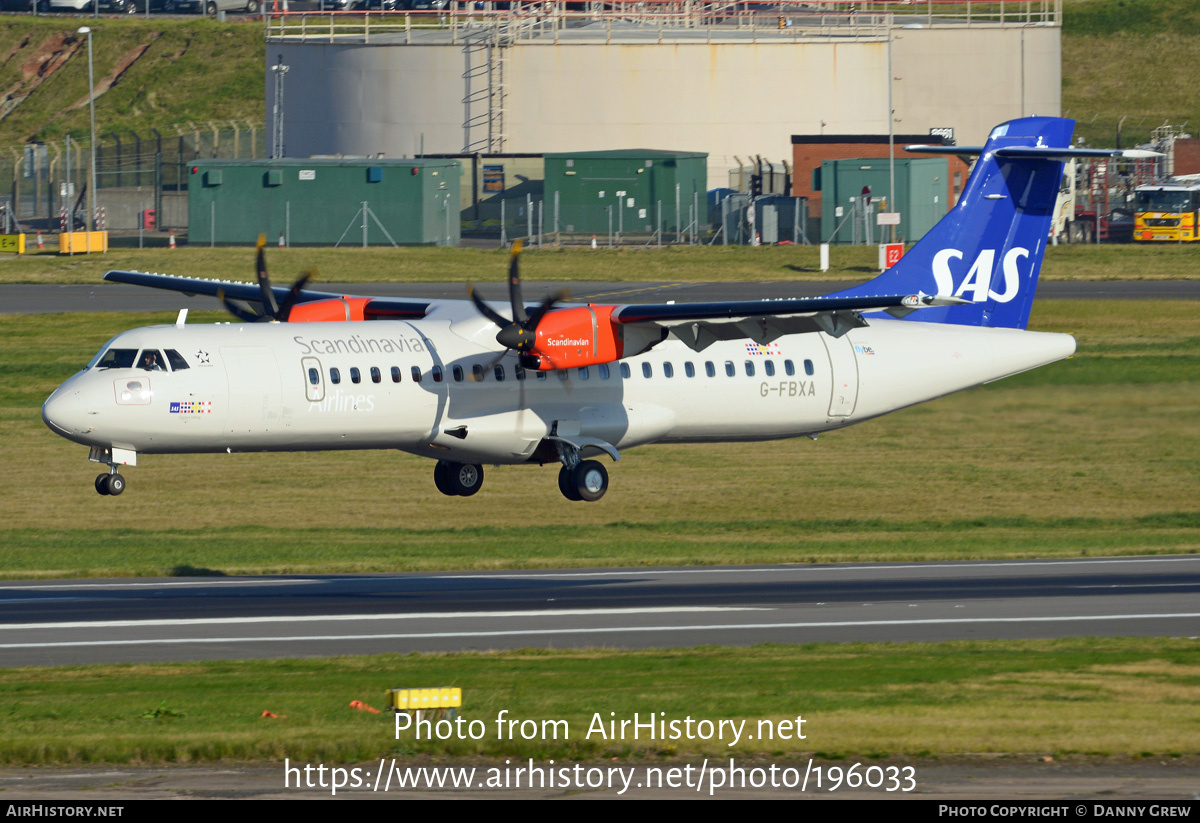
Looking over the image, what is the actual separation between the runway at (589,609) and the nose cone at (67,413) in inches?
139

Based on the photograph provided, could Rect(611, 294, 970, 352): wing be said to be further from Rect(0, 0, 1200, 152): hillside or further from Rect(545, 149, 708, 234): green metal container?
Answer: Rect(0, 0, 1200, 152): hillside

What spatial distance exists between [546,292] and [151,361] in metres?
42.2

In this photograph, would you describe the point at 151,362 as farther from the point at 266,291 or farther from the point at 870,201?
the point at 870,201

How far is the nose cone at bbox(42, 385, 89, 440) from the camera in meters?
33.2

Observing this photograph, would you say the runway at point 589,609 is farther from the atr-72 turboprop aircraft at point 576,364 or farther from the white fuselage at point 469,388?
the white fuselage at point 469,388

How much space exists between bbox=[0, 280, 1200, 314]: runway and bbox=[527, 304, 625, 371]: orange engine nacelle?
34.4 m

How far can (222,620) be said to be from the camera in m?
31.2

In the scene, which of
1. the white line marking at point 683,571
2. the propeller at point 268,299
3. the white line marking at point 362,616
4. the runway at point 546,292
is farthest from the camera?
the runway at point 546,292

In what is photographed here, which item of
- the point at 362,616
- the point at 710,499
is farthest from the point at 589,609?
the point at 710,499

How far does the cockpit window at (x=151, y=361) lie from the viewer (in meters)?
34.4

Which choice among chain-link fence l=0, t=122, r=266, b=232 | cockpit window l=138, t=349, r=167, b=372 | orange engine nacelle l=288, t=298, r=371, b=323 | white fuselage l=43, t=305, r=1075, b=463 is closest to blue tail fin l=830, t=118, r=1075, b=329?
white fuselage l=43, t=305, r=1075, b=463

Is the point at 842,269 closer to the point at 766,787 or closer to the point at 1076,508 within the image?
the point at 1076,508

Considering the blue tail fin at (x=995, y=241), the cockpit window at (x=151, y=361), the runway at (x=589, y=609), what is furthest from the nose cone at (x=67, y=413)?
the blue tail fin at (x=995, y=241)

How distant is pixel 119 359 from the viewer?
113 feet
